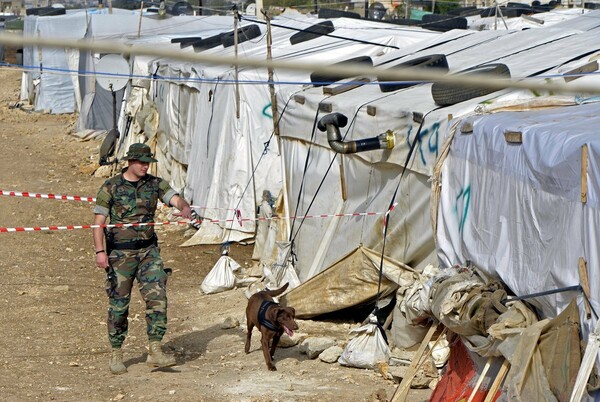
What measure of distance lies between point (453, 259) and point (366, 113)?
2.60 metres

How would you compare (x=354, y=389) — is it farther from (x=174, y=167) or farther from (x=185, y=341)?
(x=174, y=167)

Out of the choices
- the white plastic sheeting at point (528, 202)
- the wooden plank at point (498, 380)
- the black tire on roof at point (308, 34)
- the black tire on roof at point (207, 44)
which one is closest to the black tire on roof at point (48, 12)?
the black tire on roof at point (207, 44)

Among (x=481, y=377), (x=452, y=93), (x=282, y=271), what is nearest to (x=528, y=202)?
(x=481, y=377)

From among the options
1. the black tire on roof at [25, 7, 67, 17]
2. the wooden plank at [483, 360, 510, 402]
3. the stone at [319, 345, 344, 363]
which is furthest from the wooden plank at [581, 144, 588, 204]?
the black tire on roof at [25, 7, 67, 17]

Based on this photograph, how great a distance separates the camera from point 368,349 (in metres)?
8.16

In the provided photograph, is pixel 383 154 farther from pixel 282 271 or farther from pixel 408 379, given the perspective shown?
pixel 408 379

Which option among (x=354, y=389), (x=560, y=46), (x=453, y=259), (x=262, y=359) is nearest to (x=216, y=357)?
(x=262, y=359)

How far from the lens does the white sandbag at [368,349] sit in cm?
809

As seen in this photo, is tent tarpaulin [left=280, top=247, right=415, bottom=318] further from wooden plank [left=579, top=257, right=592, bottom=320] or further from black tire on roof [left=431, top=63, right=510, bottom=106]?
wooden plank [left=579, top=257, right=592, bottom=320]

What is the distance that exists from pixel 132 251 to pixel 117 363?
906 mm

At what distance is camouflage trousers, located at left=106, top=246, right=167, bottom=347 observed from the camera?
8.39 meters

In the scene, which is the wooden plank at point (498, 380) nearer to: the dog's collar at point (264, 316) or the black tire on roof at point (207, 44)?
the dog's collar at point (264, 316)

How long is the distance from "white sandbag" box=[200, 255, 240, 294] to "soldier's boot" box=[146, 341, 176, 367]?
312 cm

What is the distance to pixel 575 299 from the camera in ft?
18.3
